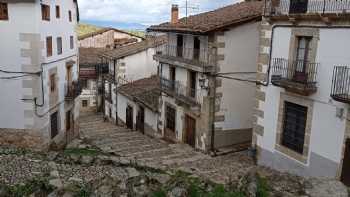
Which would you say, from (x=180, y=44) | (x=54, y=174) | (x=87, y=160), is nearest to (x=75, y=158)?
(x=87, y=160)

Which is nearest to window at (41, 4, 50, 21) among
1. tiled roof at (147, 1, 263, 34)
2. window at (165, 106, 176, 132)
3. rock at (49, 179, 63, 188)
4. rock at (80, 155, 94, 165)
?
tiled roof at (147, 1, 263, 34)

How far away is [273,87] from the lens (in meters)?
15.6

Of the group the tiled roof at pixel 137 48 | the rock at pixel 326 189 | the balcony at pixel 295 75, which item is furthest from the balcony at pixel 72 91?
the rock at pixel 326 189

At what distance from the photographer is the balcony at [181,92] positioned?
20156 millimetres

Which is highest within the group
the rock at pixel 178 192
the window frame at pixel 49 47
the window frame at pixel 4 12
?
the window frame at pixel 4 12

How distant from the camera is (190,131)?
2153cm

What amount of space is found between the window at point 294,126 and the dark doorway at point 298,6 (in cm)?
354

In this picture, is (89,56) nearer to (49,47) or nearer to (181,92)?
(181,92)

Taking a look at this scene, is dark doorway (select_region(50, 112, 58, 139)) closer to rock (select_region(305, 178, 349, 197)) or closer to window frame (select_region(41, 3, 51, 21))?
window frame (select_region(41, 3, 51, 21))

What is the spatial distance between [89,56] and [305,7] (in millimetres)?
29141

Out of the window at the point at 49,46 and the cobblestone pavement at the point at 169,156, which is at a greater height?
the window at the point at 49,46

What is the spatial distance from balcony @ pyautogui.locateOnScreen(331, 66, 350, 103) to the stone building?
5469 mm

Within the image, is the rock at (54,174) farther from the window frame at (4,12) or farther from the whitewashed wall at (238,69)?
the whitewashed wall at (238,69)

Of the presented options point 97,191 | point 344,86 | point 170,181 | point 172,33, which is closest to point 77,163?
point 97,191
